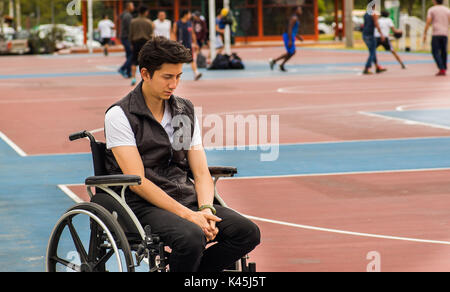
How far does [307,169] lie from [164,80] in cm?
582

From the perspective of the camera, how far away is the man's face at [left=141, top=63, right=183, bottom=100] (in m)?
5.28

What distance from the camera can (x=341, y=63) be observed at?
34.1 m

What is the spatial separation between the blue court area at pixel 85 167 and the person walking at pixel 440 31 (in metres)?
Answer: 11.9

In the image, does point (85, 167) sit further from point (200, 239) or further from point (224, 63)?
point (224, 63)

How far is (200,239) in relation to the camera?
4.95 m

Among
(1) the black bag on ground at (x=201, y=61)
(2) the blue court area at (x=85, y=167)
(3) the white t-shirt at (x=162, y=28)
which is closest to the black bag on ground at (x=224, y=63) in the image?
(1) the black bag on ground at (x=201, y=61)

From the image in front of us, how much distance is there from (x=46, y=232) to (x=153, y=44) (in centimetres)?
282

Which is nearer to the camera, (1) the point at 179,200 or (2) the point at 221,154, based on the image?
(1) the point at 179,200

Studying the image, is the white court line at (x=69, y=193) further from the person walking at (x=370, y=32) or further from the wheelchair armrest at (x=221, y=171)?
the person walking at (x=370, y=32)

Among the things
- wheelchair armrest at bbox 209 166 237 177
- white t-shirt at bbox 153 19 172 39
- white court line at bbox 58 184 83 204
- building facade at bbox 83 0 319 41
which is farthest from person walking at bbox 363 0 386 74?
building facade at bbox 83 0 319 41

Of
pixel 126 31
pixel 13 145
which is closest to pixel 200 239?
pixel 13 145

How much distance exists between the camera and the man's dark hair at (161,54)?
5.25 meters
